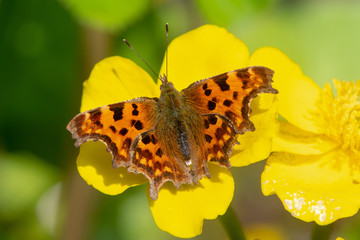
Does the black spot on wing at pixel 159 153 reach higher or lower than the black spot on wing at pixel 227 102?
lower

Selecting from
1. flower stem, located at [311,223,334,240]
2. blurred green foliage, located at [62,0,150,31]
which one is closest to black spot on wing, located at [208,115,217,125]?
flower stem, located at [311,223,334,240]

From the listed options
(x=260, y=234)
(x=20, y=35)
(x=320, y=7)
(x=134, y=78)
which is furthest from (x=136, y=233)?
(x=320, y=7)

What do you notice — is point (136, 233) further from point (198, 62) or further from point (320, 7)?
point (320, 7)

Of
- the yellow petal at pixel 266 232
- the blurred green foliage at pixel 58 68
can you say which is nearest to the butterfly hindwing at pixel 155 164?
the blurred green foliage at pixel 58 68

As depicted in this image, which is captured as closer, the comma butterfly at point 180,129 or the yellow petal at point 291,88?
the comma butterfly at point 180,129

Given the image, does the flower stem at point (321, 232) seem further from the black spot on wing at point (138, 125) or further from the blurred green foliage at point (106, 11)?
the blurred green foliage at point (106, 11)

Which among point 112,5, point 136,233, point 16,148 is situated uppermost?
point 112,5

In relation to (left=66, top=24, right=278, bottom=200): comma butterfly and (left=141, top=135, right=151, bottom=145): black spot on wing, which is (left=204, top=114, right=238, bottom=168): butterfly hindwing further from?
(left=141, top=135, right=151, bottom=145): black spot on wing
